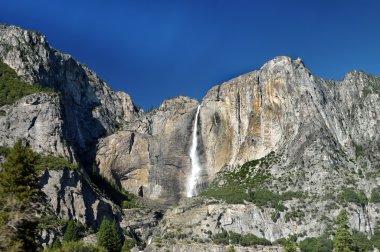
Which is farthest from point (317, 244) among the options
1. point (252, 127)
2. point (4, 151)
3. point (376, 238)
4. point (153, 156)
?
point (4, 151)

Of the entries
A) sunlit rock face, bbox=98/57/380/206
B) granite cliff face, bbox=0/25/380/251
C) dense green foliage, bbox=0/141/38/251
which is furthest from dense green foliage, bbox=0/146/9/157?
dense green foliage, bbox=0/141/38/251

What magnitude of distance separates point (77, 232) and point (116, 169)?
50604 millimetres

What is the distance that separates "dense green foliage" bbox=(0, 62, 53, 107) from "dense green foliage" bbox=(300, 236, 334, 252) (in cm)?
8600

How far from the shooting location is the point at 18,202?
33812 mm

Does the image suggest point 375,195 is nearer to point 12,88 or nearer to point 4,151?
point 4,151

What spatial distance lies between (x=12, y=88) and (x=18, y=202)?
127 metres

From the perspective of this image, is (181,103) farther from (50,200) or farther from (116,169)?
(50,200)

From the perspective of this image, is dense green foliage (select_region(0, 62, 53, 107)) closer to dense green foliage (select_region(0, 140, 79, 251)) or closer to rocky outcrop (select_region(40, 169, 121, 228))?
rocky outcrop (select_region(40, 169, 121, 228))

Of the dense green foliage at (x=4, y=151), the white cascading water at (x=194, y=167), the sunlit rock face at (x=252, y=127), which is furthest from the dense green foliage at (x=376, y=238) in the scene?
the dense green foliage at (x=4, y=151)

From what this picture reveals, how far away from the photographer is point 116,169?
165 m

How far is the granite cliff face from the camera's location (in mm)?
125312

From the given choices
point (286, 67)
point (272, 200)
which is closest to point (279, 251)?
point (272, 200)

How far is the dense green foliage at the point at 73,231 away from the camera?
110000mm

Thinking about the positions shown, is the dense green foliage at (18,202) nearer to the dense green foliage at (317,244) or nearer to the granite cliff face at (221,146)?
the granite cliff face at (221,146)
